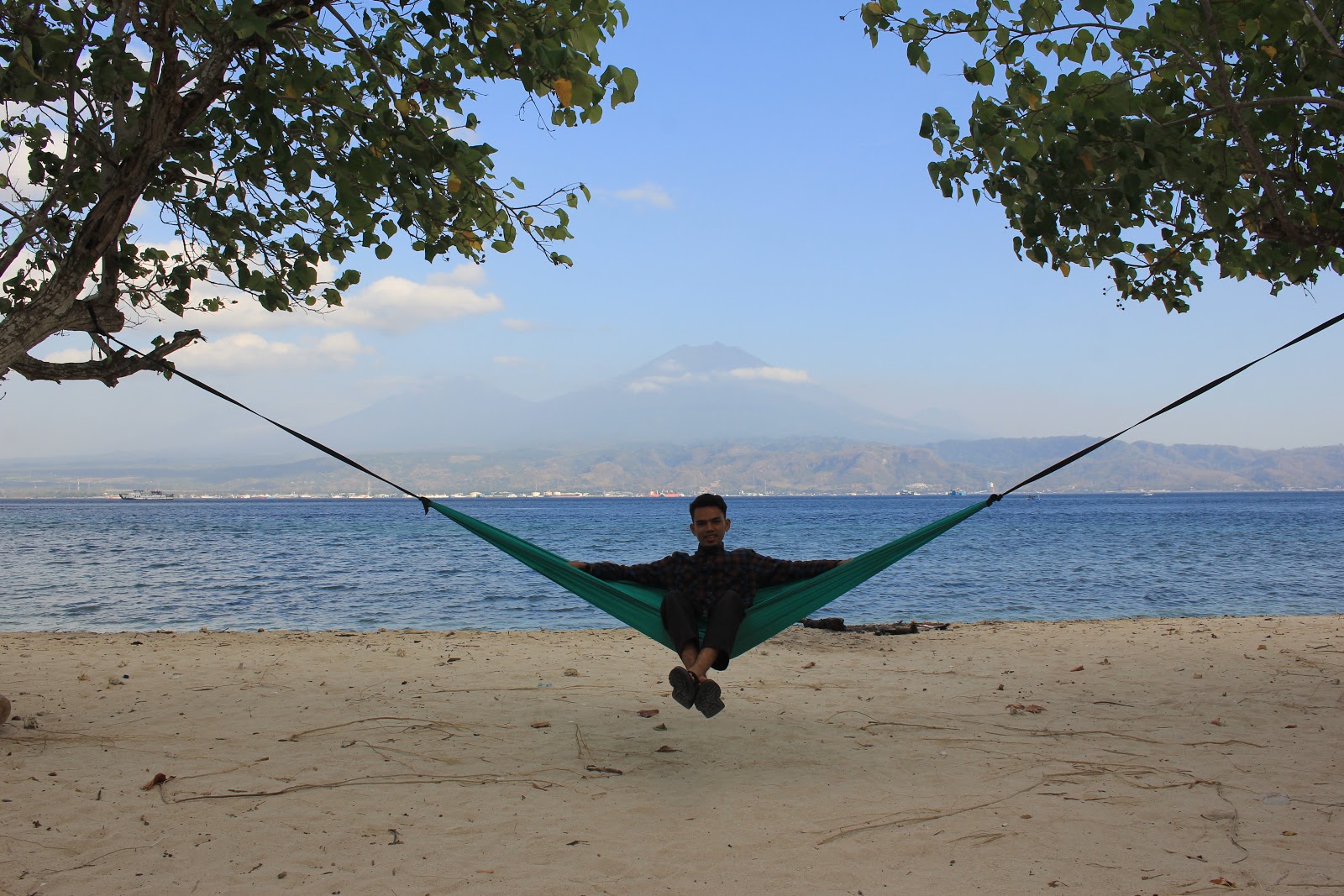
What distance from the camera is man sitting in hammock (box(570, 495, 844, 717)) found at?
3.63m

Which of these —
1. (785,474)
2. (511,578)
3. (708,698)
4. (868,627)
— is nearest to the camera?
(708,698)

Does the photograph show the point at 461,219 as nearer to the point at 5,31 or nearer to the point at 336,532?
the point at 5,31

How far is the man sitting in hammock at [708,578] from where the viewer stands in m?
3.63

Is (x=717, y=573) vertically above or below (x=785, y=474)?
below

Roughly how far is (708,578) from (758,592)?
9.0 inches

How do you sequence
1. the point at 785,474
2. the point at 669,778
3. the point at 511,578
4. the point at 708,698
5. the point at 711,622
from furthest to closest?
the point at 785,474, the point at 511,578, the point at 711,622, the point at 669,778, the point at 708,698

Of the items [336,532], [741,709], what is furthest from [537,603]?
[336,532]

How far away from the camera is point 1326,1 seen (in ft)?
11.9

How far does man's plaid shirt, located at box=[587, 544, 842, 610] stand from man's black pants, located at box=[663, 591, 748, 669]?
0.21 metres

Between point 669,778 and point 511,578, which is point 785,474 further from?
point 669,778

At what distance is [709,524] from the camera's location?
155 inches

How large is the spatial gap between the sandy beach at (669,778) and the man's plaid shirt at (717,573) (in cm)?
69

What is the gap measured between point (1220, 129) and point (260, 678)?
594cm

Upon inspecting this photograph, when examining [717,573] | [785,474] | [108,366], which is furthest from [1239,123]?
[785,474]
